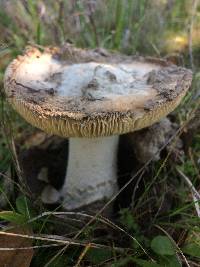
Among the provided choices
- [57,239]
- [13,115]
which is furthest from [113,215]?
[13,115]

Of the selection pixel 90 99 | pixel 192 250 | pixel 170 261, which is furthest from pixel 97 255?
pixel 90 99

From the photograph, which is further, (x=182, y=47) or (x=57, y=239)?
(x=182, y=47)

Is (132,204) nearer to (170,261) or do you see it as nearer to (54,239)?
(170,261)

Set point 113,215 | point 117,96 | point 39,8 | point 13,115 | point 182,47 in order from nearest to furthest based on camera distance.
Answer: point 117,96, point 113,215, point 13,115, point 39,8, point 182,47

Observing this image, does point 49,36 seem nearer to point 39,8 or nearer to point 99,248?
point 39,8

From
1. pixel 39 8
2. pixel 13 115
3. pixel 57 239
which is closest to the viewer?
pixel 57 239

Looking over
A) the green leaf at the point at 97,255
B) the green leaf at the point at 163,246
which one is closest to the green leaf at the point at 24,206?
the green leaf at the point at 97,255
